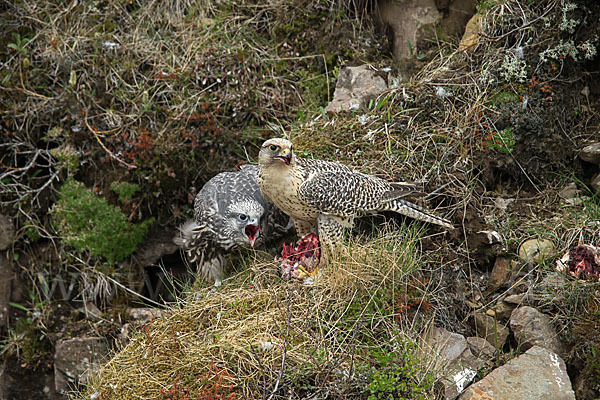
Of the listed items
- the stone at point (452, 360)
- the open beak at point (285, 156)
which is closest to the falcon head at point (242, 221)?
the open beak at point (285, 156)

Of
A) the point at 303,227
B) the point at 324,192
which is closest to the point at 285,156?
the point at 324,192

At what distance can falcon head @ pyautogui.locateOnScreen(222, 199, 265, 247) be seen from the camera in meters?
4.54

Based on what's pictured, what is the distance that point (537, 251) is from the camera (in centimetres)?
459

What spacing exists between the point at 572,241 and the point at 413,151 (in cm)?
137

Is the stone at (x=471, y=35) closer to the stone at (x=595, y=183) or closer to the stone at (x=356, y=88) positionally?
the stone at (x=356, y=88)

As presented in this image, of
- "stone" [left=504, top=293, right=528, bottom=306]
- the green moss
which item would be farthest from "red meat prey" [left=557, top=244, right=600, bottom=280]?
the green moss

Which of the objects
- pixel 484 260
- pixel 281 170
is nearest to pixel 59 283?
pixel 281 170

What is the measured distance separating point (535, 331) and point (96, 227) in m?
3.66

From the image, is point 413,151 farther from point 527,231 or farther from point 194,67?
point 194,67

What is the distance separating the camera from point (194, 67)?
6.03 meters

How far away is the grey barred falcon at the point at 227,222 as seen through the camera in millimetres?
4562

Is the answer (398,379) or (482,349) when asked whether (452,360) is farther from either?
(398,379)

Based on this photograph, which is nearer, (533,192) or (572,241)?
(572,241)

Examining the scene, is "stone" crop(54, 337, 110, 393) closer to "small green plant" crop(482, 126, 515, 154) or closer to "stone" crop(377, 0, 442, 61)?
"small green plant" crop(482, 126, 515, 154)
